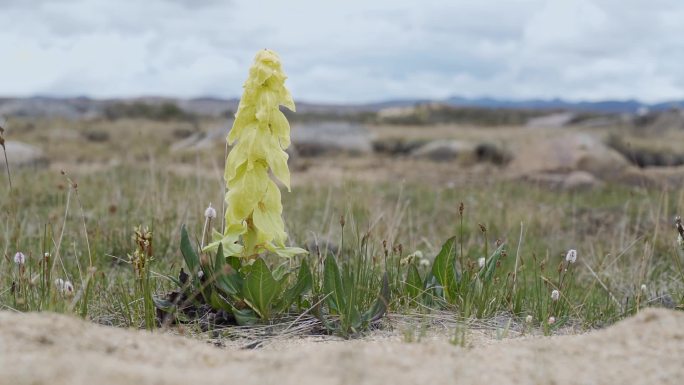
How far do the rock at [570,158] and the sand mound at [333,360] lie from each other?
40.6 feet

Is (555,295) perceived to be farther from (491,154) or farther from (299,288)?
(491,154)

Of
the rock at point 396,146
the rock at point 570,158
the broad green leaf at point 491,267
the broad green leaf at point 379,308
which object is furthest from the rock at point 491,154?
the broad green leaf at point 379,308

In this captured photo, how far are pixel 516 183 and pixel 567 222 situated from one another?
175 inches

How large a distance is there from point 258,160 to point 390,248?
2182 mm

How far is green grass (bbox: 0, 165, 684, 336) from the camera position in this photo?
3.79 metres

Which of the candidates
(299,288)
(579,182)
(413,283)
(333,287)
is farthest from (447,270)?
(579,182)

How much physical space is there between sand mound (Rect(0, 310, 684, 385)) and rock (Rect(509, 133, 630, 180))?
1239 centimetres

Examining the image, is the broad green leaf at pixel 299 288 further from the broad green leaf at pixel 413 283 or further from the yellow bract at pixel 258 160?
the broad green leaf at pixel 413 283

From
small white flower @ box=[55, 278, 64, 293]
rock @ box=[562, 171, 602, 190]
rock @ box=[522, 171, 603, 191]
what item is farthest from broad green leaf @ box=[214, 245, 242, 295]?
rock @ box=[562, 171, 602, 190]

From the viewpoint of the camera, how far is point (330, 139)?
21047mm

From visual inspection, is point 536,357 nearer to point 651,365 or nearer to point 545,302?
point 651,365

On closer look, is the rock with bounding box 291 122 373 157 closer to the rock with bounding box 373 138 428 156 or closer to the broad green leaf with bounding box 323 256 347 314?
the rock with bounding box 373 138 428 156

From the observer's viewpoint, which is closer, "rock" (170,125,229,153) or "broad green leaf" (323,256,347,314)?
"broad green leaf" (323,256,347,314)

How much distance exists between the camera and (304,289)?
11.8 feet
